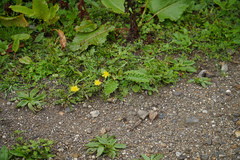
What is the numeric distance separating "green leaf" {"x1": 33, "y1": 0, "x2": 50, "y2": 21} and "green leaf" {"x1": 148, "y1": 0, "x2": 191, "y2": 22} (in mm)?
1712

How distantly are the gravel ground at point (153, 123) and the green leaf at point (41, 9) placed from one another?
4.55 ft

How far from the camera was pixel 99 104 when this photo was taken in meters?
2.90

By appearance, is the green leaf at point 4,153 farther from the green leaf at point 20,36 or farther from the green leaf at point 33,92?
the green leaf at point 20,36

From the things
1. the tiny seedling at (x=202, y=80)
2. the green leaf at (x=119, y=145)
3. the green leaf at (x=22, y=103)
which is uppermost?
the tiny seedling at (x=202, y=80)

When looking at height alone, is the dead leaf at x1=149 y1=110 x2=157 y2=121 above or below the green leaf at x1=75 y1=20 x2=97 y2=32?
below

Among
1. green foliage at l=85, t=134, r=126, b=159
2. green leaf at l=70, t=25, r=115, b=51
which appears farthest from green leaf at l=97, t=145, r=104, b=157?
green leaf at l=70, t=25, r=115, b=51

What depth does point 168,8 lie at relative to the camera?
382cm

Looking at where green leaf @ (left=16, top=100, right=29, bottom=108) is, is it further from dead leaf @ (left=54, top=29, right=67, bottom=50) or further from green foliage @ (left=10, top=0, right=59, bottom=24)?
green foliage @ (left=10, top=0, right=59, bottom=24)

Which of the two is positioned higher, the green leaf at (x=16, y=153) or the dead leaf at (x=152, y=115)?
the dead leaf at (x=152, y=115)

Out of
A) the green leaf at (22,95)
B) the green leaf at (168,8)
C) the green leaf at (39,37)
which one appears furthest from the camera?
the green leaf at (168,8)

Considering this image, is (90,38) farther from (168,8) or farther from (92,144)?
(92,144)

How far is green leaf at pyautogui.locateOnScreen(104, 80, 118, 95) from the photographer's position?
282 cm

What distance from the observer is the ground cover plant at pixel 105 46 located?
297 cm

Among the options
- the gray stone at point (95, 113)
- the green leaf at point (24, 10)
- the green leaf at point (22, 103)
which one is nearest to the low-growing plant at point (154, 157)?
the gray stone at point (95, 113)
